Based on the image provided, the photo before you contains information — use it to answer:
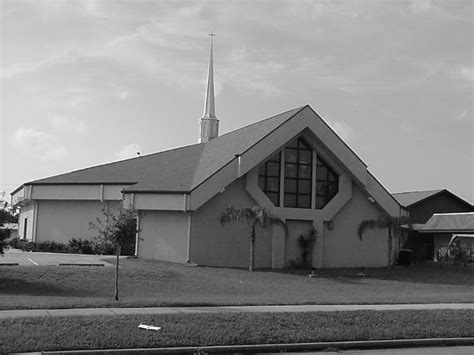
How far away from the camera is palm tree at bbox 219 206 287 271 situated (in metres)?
31.3

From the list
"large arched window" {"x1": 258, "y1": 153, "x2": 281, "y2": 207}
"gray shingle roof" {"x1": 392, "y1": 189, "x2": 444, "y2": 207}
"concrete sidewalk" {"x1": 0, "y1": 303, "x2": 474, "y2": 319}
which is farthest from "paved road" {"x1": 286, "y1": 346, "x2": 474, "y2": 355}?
"gray shingle roof" {"x1": 392, "y1": 189, "x2": 444, "y2": 207}

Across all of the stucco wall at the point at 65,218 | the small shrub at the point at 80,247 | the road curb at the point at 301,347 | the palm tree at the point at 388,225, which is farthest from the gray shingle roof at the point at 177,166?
the road curb at the point at 301,347

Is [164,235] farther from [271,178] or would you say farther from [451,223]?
[451,223]

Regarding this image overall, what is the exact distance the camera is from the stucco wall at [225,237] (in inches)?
1272

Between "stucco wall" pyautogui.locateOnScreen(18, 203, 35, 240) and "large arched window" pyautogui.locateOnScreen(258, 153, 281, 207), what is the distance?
15.2 m

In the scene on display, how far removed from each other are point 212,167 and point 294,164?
4.71m

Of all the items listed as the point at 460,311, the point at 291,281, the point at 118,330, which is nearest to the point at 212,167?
the point at 291,281

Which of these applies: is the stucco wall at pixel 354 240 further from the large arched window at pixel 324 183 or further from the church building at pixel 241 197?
the large arched window at pixel 324 183

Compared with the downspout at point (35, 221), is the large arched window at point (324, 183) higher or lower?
higher

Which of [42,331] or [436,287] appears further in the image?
[436,287]

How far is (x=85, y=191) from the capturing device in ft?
125

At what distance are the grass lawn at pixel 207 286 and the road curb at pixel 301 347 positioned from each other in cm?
449

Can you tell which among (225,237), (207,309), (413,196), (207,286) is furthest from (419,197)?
(207,309)

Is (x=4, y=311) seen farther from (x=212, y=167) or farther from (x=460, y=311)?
(x=212, y=167)
